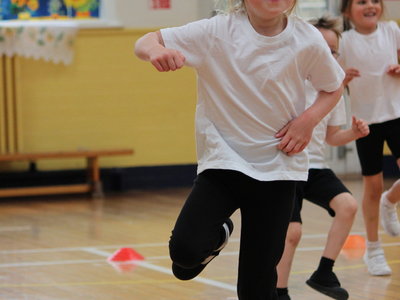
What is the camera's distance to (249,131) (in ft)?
9.09

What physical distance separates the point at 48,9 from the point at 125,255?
4.20m

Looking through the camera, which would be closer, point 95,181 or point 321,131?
point 321,131

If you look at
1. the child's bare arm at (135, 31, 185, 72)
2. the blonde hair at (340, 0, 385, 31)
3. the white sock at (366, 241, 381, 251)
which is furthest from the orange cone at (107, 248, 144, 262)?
the child's bare arm at (135, 31, 185, 72)

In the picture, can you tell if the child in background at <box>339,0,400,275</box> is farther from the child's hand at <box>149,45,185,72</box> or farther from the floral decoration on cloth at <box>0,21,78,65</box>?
the floral decoration on cloth at <box>0,21,78,65</box>

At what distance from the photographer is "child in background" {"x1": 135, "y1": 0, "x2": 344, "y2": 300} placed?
2.73 metres

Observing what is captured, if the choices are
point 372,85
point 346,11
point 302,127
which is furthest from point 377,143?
point 302,127

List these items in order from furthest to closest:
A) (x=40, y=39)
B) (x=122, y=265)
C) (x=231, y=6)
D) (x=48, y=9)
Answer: (x=48, y=9)
(x=40, y=39)
(x=122, y=265)
(x=231, y=6)

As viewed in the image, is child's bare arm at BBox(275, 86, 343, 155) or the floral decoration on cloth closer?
child's bare arm at BBox(275, 86, 343, 155)

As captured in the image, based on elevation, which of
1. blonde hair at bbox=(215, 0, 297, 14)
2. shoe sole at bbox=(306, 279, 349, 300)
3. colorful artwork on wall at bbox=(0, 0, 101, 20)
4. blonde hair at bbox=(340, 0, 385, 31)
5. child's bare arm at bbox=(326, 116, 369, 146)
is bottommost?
shoe sole at bbox=(306, 279, 349, 300)

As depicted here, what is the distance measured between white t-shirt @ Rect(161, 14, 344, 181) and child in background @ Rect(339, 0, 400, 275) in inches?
71.2

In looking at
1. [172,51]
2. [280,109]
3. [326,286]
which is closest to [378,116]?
[326,286]

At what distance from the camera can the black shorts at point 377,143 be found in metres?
4.58

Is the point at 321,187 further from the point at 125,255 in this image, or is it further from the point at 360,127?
the point at 125,255

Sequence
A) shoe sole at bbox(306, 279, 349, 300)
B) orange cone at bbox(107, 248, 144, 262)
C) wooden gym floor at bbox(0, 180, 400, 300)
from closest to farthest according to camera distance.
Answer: shoe sole at bbox(306, 279, 349, 300), wooden gym floor at bbox(0, 180, 400, 300), orange cone at bbox(107, 248, 144, 262)
